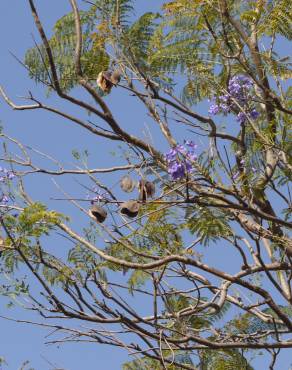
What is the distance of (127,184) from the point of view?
212 inches

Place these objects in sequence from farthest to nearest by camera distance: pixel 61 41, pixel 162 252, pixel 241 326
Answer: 1. pixel 61 41
2. pixel 241 326
3. pixel 162 252

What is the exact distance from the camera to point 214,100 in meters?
6.14

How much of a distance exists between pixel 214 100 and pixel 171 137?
761mm

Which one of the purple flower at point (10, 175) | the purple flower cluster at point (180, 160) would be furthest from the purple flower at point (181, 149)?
the purple flower at point (10, 175)

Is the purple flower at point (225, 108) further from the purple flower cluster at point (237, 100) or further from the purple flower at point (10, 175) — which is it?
the purple flower at point (10, 175)

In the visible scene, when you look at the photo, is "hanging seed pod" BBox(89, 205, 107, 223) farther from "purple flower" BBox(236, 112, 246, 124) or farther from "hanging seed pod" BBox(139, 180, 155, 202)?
"purple flower" BBox(236, 112, 246, 124)

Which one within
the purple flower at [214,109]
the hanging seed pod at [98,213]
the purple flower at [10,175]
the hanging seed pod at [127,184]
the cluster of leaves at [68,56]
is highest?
the cluster of leaves at [68,56]

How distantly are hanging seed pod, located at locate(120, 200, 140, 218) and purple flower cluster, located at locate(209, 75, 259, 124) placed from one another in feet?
3.94

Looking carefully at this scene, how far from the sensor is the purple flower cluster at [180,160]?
15.7 feet

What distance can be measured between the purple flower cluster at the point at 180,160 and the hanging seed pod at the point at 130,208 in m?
0.41

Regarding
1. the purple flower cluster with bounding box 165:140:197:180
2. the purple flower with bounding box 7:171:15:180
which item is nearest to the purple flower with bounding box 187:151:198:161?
the purple flower cluster with bounding box 165:140:197:180

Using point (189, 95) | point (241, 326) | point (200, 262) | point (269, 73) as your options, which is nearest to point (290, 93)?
point (269, 73)

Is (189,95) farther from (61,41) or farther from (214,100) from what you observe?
(61,41)

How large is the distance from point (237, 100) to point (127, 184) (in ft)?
3.86
